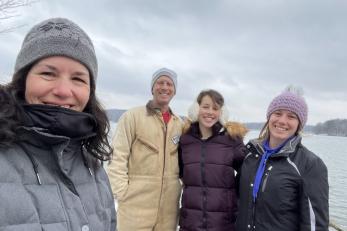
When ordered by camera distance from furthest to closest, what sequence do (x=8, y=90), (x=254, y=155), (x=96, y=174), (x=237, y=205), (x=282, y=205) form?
(x=237, y=205) < (x=254, y=155) < (x=282, y=205) < (x=96, y=174) < (x=8, y=90)

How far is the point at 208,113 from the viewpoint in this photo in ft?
11.7

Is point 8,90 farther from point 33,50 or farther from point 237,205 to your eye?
point 237,205

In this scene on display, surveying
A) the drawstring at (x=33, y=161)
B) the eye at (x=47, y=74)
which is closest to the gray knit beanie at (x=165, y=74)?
the eye at (x=47, y=74)

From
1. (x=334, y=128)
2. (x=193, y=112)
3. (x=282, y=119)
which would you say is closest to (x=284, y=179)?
(x=282, y=119)

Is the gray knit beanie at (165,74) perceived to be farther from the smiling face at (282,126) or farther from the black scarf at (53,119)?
the black scarf at (53,119)

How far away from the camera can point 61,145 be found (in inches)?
50.1

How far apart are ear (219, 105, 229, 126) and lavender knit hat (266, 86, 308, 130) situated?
0.61 metres

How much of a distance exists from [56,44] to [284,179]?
2204 millimetres

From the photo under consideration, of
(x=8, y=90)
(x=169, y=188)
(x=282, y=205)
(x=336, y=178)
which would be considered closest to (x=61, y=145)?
(x=8, y=90)

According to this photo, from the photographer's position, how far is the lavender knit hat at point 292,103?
9.77ft

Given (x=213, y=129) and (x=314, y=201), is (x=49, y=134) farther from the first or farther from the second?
(x=213, y=129)

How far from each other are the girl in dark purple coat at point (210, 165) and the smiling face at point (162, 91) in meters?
0.36

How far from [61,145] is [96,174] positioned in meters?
0.33

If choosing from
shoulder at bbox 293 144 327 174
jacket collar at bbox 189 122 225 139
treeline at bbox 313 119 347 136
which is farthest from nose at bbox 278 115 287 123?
treeline at bbox 313 119 347 136
